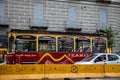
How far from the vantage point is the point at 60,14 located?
3825 centimetres

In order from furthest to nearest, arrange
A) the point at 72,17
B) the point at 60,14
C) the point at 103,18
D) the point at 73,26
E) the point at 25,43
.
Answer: the point at 103,18
the point at 72,17
the point at 73,26
the point at 60,14
the point at 25,43

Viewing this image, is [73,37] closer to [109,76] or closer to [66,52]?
[66,52]

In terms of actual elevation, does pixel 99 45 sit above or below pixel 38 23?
below

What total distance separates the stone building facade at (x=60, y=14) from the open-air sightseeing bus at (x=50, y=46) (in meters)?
10.8

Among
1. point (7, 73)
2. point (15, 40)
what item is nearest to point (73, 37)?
point (15, 40)

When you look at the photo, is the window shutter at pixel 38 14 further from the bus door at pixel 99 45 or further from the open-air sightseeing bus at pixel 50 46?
the bus door at pixel 99 45

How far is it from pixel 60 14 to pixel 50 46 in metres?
13.6

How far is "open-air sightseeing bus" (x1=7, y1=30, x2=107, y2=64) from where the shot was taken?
941 inches

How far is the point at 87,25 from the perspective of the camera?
39.8m

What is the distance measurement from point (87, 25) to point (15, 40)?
56.4 feet

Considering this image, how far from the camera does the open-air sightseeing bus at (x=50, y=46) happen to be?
23.9m

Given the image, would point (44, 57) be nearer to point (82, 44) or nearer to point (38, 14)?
point (82, 44)

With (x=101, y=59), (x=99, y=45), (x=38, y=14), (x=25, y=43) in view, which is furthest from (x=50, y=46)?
(x=38, y=14)

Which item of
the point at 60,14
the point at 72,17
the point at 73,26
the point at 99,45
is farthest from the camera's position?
the point at 72,17
